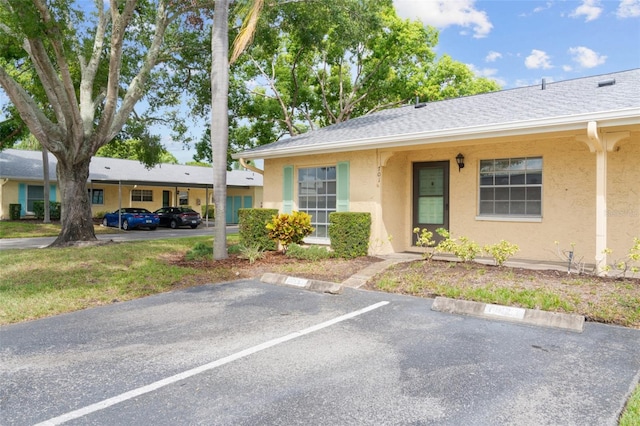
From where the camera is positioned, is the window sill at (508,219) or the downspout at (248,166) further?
the downspout at (248,166)

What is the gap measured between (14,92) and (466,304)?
1288 cm

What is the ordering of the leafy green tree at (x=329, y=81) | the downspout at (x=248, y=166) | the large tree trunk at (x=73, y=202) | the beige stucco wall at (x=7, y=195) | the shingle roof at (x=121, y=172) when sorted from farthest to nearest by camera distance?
the shingle roof at (x=121, y=172)
the beige stucco wall at (x=7, y=195)
the leafy green tree at (x=329, y=81)
the large tree trunk at (x=73, y=202)
the downspout at (x=248, y=166)

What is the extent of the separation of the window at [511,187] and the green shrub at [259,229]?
541 cm

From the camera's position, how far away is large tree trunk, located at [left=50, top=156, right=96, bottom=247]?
1370 cm

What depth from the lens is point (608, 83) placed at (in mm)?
9047

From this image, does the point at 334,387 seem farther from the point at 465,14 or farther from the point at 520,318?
the point at 465,14

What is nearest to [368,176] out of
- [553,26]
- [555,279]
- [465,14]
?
[555,279]

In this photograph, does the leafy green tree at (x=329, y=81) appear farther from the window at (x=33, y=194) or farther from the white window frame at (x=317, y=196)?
the window at (x=33, y=194)

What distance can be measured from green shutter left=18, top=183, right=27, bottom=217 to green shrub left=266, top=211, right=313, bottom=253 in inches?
914

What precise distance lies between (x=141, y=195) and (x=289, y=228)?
75.1ft

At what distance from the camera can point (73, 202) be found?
45.6ft

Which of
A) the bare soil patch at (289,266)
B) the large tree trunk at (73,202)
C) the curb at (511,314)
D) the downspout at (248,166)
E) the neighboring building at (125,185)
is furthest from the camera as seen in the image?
the neighboring building at (125,185)

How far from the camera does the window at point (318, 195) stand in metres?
11.1

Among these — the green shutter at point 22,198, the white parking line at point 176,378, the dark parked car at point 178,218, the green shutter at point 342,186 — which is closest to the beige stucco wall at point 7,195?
the green shutter at point 22,198
